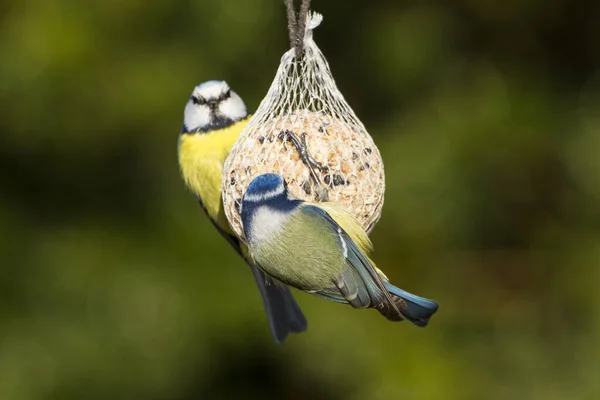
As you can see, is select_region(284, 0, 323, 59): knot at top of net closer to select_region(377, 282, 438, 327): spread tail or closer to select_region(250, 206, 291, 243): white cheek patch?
select_region(250, 206, 291, 243): white cheek patch

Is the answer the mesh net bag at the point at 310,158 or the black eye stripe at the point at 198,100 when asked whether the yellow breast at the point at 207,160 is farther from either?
the mesh net bag at the point at 310,158

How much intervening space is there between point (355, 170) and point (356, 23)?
8.99 ft

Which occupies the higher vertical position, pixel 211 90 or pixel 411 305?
pixel 211 90

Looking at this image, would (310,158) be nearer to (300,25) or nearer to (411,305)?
(300,25)

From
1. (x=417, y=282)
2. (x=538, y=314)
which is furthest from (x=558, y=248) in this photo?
(x=417, y=282)

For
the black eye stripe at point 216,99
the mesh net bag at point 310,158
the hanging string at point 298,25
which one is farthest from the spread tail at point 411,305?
the black eye stripe at point 216,99

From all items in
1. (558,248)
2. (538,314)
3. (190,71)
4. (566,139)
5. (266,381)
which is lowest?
(266,381)

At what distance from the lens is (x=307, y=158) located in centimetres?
265

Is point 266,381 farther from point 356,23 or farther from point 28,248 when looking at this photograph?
point 356,23

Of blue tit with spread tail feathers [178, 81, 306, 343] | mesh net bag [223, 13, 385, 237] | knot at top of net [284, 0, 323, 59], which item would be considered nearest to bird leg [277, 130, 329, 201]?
mesh net bag [223, 13, 385, 237]

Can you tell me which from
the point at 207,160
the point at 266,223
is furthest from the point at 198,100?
the point at 266,223

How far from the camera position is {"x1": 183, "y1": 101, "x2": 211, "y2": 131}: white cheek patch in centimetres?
321

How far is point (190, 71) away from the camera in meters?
4.91

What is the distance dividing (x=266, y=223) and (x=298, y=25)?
21.8 inches
